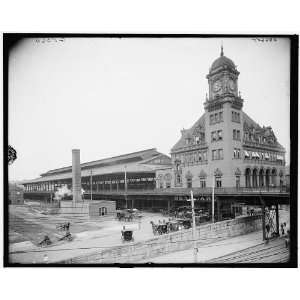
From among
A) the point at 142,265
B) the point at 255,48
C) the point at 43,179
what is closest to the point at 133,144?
the point at 43,179

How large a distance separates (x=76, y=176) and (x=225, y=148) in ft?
6.54

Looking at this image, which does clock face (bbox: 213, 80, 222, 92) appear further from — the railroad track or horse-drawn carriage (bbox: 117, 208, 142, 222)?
the railroad track

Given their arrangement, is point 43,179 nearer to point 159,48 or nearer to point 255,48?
point 159,48

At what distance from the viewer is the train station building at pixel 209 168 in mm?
4449

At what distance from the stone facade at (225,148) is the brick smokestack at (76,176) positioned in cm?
105

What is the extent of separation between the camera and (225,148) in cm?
453

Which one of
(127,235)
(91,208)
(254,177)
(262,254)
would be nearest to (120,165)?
(91,208)

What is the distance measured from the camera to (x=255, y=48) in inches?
173

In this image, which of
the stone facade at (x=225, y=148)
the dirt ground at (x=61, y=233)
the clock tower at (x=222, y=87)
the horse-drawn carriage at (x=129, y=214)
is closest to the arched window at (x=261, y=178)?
the stone facade at (x=225, y=148)

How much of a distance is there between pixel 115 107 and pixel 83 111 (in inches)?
16.5

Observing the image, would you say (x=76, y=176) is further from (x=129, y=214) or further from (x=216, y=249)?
(x=216, y=249)

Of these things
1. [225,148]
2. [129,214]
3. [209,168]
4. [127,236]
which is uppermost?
[225,148]

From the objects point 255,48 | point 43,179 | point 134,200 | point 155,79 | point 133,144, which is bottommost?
point 134,200

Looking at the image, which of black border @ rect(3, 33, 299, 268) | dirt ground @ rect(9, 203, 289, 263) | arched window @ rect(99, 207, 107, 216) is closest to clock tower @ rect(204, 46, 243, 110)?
black border @ rect(3, 33, 299, 268)
